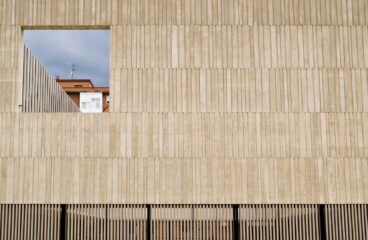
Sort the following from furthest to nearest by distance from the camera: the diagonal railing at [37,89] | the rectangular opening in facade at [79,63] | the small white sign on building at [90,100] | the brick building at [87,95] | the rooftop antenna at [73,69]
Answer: the rooftop antenna at [73,69], the brick building at [87,95], the small white sign on building at [90,100], the rectangular opening in facade at [79,63], the diagonal railing at [37,89]

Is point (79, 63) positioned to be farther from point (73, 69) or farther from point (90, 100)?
point (90, 100)

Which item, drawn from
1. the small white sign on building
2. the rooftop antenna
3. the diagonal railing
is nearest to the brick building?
the small white sign on building

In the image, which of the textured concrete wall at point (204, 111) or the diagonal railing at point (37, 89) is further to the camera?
the diagonal railing at point (37, 89)

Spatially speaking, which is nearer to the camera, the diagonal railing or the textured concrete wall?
the textured concrete wall

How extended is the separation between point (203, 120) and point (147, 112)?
1.57 metres

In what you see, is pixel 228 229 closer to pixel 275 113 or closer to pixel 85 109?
pixel 275 113

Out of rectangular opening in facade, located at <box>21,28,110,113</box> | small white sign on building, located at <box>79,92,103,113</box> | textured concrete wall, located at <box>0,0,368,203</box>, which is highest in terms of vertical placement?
rectangular opening in facade, located at <box>21,28,110,113</box>

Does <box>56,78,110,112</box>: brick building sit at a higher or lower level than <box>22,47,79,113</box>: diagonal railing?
higher

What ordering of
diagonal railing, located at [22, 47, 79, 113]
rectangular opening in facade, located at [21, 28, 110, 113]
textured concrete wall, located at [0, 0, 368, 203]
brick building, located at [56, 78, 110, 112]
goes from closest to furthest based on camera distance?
textured concrete wall, located at [0, 0, 368, 203], diagonal railing, located at [22, 47, 79, 113], rectangular opening in facade, located at [21, 28, 110, 113], brick building, located at [56, 78, 110, 112]

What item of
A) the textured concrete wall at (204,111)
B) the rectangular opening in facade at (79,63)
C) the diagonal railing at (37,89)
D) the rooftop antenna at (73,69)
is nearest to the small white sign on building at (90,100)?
Answer: the rectangular opening in facade at (79,63)

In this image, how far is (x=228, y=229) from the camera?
12.0m

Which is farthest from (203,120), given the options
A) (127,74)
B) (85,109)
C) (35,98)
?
(85,109)

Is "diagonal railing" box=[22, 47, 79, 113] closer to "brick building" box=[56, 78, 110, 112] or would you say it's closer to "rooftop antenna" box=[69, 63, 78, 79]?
"brick building" box=[56, 78, 110, 112]

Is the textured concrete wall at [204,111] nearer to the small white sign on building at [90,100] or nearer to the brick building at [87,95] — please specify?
the brick building at [87,95]
